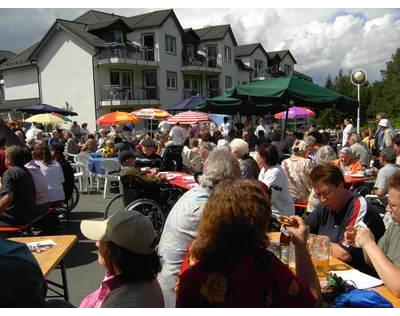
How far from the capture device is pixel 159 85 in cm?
A: 3123

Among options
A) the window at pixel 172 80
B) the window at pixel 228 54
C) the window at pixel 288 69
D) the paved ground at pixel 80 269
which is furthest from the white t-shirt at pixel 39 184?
the window at pixel 288 69

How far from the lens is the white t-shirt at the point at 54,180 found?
6.47 m

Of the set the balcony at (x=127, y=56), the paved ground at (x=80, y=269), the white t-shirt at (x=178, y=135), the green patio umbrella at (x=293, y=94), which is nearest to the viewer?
the paved ground at (x=80, y=269)

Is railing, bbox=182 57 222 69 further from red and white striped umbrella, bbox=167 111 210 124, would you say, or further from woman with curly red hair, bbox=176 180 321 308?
woman with curly red hair, bbox=176 180 321 308

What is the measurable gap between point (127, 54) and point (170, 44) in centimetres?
493

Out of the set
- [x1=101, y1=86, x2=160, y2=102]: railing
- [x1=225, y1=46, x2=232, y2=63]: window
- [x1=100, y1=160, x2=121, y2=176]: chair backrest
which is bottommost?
[x1=100, y1=160, x2=121, y2=176]: chair backrest

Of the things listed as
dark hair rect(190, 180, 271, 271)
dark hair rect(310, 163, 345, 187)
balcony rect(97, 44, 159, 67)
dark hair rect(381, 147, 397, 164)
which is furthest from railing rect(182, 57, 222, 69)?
dark hair rect(190, 180, 271, 271)

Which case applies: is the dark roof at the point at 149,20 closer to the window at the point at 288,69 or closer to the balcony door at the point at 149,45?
the balcony door at the point at 149,45

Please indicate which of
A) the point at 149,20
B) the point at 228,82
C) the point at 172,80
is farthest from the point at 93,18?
the point at 228,82

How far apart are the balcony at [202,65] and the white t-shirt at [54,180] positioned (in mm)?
28418

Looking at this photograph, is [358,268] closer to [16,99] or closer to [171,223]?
[171,223]

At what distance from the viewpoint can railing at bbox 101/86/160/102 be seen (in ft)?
93.3

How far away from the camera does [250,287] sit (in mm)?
1701

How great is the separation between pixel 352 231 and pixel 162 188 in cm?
404
